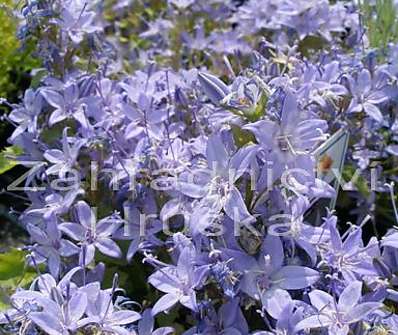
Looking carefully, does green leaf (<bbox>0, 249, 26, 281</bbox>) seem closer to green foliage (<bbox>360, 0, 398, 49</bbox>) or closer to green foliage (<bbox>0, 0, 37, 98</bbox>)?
green foliage (<bbox>0, 0, 37, 98</bbox>)

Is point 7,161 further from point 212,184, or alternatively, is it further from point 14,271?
point 212,184

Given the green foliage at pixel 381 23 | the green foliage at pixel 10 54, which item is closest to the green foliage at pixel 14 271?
the green foliage at pixel 10 54

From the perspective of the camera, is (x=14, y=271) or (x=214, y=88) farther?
(x=14, y=271)

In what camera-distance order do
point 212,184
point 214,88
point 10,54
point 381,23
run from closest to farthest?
point 212,184, point 214,88, point 381,23, point 10,54

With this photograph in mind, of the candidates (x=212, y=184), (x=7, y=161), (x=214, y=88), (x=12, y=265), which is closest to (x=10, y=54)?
(x=7, y=161)

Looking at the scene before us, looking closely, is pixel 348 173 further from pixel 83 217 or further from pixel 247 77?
pixel 83 217

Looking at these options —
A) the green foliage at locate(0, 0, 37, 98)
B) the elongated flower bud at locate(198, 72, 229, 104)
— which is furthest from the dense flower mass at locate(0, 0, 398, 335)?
the green foliage at locate(0, 0, 37, 98)
